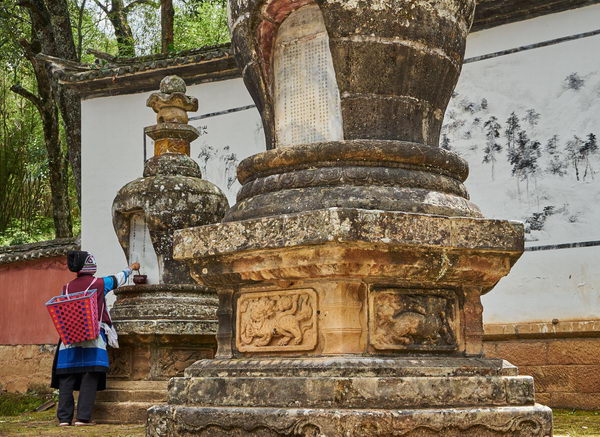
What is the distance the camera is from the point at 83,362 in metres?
7.00

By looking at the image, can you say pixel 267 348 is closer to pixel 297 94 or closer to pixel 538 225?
pixel 297 94

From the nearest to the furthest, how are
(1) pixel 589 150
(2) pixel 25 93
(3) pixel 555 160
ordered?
(1) pixel 589 150
(3) pixel 555 160
(2) pixel 25 93

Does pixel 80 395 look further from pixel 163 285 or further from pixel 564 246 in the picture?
pixel 564 246

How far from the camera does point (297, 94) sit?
4285 millimetres

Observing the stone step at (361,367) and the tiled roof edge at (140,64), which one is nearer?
the stone step at (361,367)

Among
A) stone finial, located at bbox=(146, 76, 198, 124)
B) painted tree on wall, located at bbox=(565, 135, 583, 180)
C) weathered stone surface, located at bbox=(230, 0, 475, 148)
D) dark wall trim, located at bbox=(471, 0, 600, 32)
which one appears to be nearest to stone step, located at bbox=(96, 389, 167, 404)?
stone finial, located at bbox=(146, 76, 198, 124)

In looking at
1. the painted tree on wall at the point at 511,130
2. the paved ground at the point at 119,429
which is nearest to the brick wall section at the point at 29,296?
the paved ground at the point at 119,429

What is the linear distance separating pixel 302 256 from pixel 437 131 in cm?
111

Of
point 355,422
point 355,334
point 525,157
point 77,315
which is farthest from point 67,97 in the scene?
point 355,422

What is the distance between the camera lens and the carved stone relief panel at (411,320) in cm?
365

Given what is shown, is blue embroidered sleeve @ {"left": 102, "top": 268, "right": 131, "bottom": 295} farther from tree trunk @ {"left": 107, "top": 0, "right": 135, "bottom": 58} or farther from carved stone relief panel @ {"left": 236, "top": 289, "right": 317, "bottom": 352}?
tree trunk @ {"left": 107, "top": 0, "right": 135, "bottom": 58}

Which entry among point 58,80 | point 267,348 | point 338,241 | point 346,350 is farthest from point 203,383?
point 58,80

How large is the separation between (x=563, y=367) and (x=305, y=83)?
549cm

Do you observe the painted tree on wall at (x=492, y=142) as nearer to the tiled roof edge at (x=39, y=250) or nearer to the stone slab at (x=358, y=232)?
the stone slab at (x=358, y=232)
